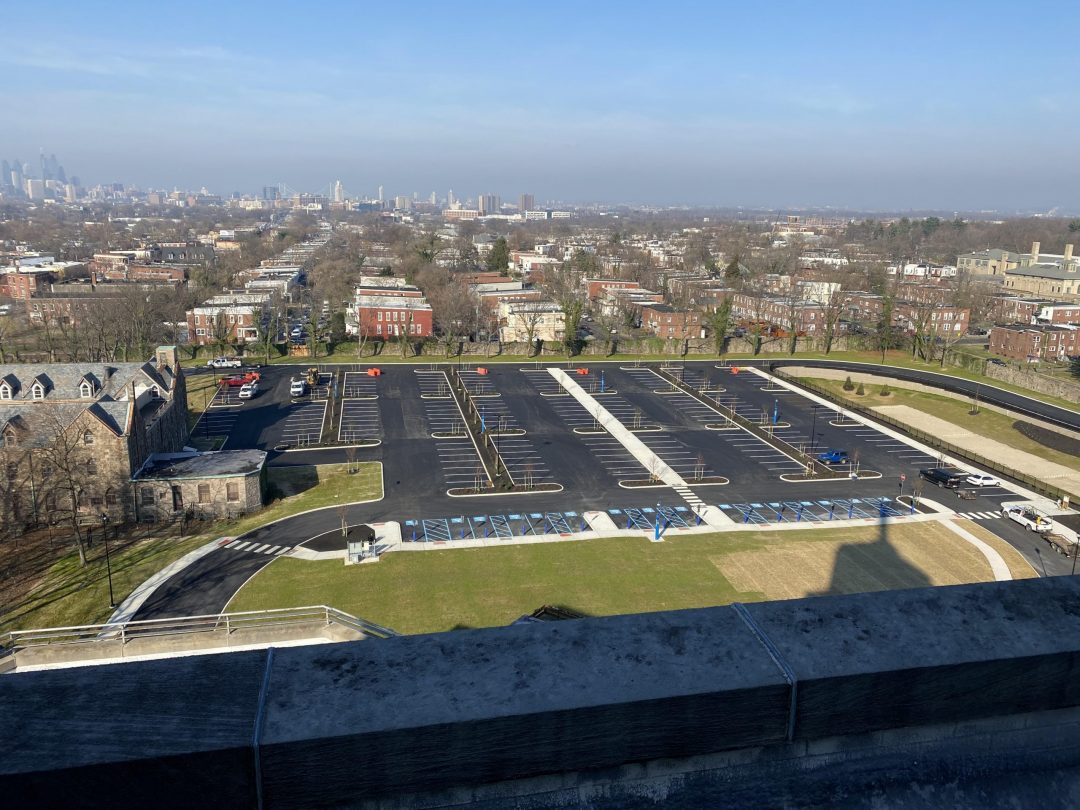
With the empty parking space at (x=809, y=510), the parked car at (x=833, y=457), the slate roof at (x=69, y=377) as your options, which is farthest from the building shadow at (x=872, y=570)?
the slate roof at (x=69, y=377)

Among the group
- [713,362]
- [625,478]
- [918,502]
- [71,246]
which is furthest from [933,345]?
[71,246]

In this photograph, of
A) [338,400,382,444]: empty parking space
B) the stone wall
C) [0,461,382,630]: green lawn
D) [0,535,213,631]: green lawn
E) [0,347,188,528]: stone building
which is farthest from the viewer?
the stone wall

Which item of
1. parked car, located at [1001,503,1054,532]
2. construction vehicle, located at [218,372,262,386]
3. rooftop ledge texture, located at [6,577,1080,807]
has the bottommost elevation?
parked car, located at [1001,503,1054,532]

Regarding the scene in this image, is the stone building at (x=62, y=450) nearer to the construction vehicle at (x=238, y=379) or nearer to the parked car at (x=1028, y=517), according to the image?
the construction vehicle at (x=238, y=379)

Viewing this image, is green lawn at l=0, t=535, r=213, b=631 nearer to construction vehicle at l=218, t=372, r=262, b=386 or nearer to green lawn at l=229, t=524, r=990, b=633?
green lawn at l=229, t=524, r=990, b=633

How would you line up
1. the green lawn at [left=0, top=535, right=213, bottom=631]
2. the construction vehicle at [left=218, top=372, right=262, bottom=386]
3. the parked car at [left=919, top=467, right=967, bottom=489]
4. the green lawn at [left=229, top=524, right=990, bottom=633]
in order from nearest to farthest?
the green lawn at [left=0, top=535, right=213, bottom=631] → the green lawn at [left=229, top=524, right=990, bottom=633] → the parked car at [left=919, top=467, right=967, bottom=489] → the construction vehicle at [left=218, top=372, right=262, bottom=386]

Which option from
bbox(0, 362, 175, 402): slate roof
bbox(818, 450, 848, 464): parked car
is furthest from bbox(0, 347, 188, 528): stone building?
bbox(818, 450, 848, 464): parked car

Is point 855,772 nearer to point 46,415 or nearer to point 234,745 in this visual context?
point 234,745

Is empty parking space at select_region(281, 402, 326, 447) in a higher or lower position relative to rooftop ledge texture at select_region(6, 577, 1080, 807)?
lower
